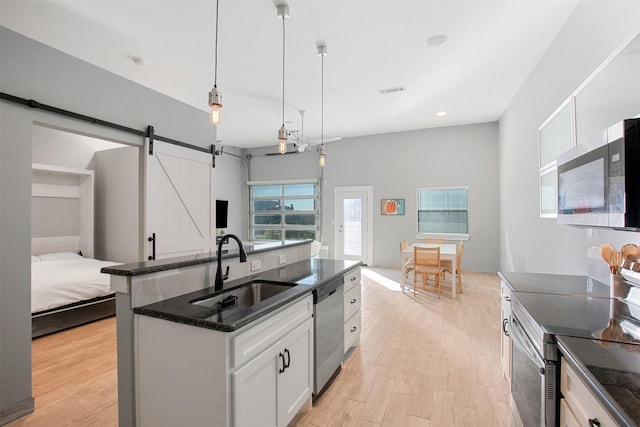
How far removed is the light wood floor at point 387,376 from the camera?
6.44ft

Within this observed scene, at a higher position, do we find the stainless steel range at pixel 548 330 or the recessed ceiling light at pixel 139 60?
the recessed ceiling light at pixel 139 60

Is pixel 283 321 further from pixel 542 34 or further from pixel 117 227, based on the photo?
pixel 117 227

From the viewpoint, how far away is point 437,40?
3.22m

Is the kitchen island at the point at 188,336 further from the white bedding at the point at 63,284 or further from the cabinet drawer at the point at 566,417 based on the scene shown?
the white bedding at the point at 63,284

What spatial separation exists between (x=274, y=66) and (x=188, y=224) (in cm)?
237

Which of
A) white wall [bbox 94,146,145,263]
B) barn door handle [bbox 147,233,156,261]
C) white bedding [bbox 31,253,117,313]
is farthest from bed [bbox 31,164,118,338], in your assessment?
barn door handle [bbox 147,233,156,261]

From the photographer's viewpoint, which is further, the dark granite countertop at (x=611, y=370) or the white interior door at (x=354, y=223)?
the white interior door at (x=354, y=223)

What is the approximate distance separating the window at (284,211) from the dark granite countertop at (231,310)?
19.0 feet

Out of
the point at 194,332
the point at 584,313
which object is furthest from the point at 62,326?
the point at 584,313

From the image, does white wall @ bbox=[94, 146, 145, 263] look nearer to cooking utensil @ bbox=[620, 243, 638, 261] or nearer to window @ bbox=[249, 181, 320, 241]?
window @ bbox=[249, 181, 320, 241]

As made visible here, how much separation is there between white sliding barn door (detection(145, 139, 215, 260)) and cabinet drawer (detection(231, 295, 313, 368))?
7.89 ft

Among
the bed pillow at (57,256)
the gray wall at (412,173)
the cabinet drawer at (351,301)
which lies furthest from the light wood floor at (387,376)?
the gray wall at (412,173)

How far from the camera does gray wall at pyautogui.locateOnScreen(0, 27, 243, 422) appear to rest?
6.67ft

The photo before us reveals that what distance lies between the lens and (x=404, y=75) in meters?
4.07
